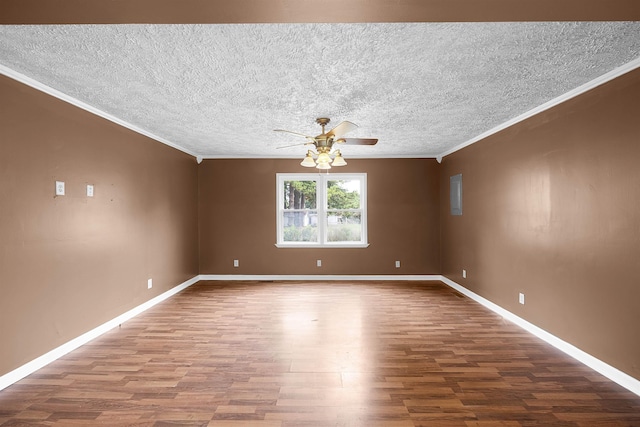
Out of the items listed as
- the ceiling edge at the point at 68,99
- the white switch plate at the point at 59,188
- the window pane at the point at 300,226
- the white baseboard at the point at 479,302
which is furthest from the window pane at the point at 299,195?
the white switch plate at the point at 59,188

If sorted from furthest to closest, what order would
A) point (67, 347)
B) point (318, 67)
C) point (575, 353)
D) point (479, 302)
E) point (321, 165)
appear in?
point (479, 302), point (321, 165), point (67, 347), point (575, 353), point (318, 67)

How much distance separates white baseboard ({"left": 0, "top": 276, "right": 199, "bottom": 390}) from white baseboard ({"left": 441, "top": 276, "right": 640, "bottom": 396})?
472 cm

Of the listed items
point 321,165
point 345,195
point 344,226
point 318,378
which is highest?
point 321,165

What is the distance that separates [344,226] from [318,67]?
4.43 m

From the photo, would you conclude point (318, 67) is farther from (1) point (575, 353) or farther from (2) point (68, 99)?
(1) point (575, 353)

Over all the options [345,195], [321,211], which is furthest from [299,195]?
[345,195]

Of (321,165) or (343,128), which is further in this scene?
(321,165)

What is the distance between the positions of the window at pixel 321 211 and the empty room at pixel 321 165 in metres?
1.64

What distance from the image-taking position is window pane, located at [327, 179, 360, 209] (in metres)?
6.62

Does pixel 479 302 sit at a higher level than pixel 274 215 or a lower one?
lower

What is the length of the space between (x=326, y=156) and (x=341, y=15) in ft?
6.50

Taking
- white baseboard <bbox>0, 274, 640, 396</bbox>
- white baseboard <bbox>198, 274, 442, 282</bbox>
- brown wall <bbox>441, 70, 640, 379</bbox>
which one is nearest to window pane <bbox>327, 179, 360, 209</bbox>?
white baseboard <bbox>198, 274, 442, 282</bbox>

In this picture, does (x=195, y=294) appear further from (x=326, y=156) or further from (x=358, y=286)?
(x=326, y=156)

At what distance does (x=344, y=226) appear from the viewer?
6.65 m
